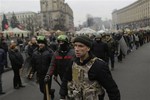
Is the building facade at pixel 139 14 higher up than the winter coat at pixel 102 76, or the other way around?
the building facade at pixel 139 14

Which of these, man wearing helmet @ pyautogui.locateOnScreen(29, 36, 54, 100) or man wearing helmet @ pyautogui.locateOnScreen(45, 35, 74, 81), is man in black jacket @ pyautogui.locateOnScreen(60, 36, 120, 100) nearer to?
man wearing helmet @ pyautogui.locateOnScreen(45, 35, 74, 81)

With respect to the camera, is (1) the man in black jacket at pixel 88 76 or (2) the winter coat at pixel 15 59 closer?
(1) the man in black jacket at pixel 88 76

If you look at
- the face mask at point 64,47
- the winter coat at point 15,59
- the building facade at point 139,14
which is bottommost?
the winter coat at point 15,59

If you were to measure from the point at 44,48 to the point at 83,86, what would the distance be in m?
4.38

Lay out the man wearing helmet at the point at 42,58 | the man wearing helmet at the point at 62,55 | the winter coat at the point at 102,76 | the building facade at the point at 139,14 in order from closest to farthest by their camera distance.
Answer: the winter coat at the point at 102,76 < the man wearing helmet at the point at 62,55 < the man wearing helmet at the point at 42,58 < the building facade at the point at 139,14

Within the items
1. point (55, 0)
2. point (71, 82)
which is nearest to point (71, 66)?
point (71, 82)

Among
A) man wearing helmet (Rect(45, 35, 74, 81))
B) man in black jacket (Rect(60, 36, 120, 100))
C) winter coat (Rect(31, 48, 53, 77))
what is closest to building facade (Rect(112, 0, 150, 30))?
winter coat (Rect(31, 48, 53, 77))

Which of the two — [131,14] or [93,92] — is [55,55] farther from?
[131,14]

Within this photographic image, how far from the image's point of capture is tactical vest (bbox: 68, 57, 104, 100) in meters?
4.15

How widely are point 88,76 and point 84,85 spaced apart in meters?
0.11

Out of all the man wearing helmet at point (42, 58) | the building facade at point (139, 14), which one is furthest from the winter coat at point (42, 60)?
the building facade at point (139, 14)

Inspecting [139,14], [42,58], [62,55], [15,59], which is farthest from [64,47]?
[139,14]

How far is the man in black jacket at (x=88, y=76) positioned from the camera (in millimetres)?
4137

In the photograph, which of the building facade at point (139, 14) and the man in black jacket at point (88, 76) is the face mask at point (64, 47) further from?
the building facade at point (139, 14)
